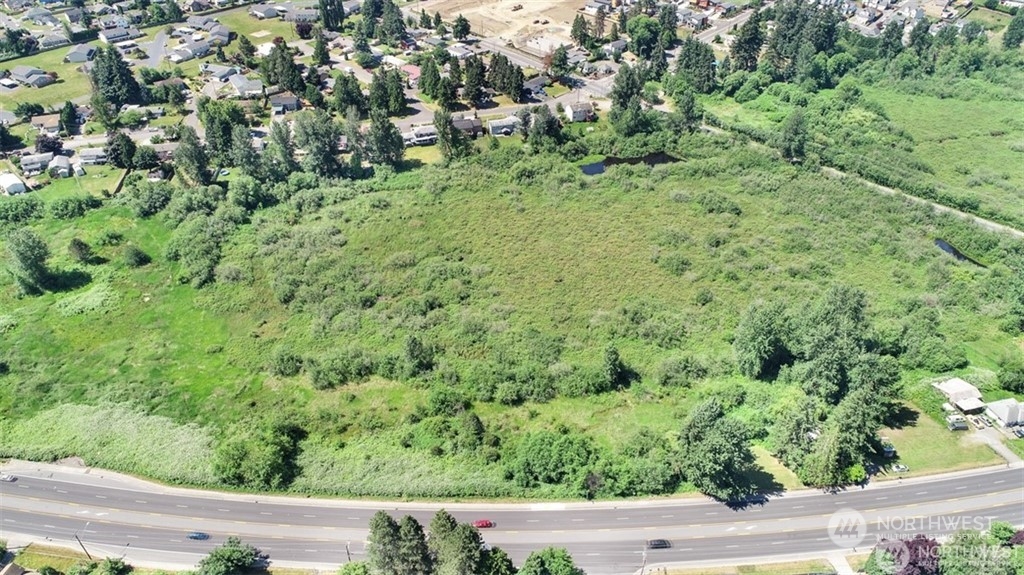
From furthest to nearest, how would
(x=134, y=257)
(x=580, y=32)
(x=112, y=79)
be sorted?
(x=580, y=32) < (x=112, y=79) < (x=134, y=257)

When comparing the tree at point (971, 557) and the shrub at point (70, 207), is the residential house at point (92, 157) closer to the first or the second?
the shrub at point (70, 207)

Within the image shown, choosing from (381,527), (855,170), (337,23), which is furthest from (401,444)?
(337,23)

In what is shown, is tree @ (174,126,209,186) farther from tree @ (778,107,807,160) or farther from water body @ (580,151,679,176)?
tree @ (778,107,807,160)

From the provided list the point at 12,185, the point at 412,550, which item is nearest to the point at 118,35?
the point at 12,185

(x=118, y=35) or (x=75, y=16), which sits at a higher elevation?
(x=75, y=16)

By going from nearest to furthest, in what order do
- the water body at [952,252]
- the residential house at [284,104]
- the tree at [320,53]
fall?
the water body at [952,252] → the residential house at [284,104] → the tree at [320,53]

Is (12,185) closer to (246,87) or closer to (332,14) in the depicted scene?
(246,87)

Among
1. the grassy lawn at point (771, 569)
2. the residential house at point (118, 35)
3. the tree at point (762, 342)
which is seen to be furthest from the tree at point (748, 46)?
the residential house at point (118, 35)
